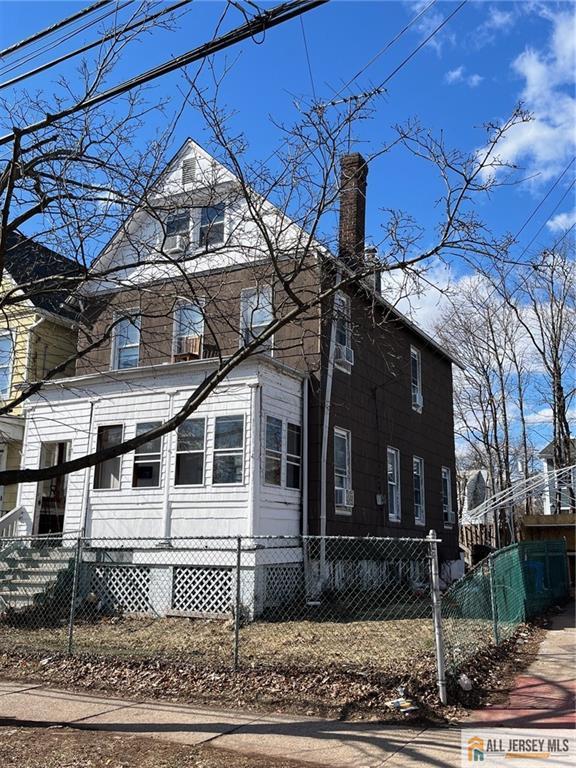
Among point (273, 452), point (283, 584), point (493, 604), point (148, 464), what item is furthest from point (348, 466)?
point (493, 604)

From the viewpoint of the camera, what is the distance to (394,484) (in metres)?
18.7

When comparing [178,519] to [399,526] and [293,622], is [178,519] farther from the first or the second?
[399,526]

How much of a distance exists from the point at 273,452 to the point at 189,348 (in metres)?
3.92

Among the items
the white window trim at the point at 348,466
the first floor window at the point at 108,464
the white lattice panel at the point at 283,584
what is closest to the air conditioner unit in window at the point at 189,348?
the first floor window at the point at 108,464

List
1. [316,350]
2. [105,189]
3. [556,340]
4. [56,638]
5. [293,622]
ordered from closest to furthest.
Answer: [105,189] < [56,638] < [293,622] < [316,350] < [556,340]

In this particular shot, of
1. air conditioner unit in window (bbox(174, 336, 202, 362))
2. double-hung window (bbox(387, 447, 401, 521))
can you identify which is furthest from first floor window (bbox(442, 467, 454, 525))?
air conditioner unit in window (bbox(174, 336, 202, 362))

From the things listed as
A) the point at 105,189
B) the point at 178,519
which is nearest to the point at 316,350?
the point at 178,519

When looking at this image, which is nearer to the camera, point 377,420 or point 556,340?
point 377,420

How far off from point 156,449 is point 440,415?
38.1 feet

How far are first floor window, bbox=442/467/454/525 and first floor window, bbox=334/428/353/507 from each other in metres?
7.37

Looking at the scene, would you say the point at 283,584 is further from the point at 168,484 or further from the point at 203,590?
the point at 168,484

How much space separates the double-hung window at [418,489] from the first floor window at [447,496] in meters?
2.08

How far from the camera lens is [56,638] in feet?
34.0

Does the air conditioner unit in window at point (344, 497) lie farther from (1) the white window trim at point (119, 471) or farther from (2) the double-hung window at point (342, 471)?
(1) the white window trim at point (119, 471)
